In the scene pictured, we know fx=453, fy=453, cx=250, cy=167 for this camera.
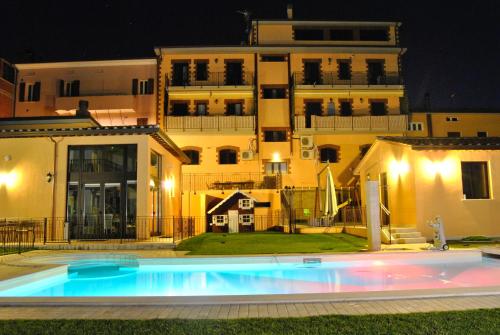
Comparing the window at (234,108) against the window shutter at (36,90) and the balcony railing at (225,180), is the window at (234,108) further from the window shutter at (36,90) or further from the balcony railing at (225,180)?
the window shutter at (36,90)

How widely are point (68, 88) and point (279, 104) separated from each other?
46.8ft

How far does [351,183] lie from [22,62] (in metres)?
24.6

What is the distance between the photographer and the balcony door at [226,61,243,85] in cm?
3119

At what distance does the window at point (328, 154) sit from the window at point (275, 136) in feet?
8.76

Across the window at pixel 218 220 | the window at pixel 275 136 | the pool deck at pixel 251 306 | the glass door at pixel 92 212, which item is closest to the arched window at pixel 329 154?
the window at pixel 275 136

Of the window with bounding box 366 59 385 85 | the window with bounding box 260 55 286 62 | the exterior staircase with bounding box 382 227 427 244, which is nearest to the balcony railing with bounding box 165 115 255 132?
the window with bounding box 260 55 286 62

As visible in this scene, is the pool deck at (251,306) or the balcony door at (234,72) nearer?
the pool deck at (251,306)

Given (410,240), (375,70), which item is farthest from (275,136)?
(410,240)

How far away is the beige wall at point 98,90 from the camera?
29.8m

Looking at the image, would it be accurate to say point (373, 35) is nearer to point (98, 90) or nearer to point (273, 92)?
point (273, 92)

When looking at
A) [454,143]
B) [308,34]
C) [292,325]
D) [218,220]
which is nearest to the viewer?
[292,325]

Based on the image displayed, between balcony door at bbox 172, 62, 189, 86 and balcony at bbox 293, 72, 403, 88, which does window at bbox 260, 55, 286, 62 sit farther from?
A: balcony door at bbox 172, 62, 189, 86

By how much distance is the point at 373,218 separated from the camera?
12945 mm

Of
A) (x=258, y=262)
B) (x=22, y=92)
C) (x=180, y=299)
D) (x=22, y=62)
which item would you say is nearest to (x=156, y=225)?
(x=258, y=262)
